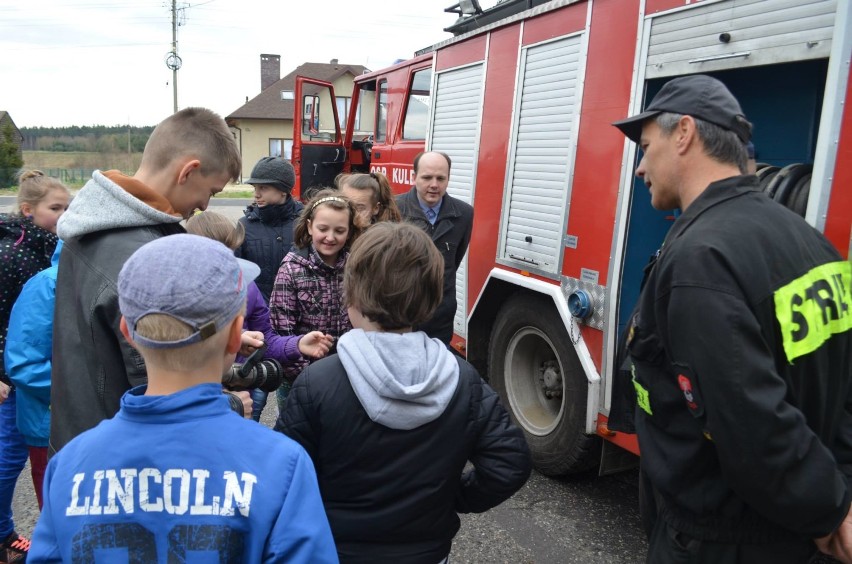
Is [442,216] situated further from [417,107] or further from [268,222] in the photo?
[417,107]

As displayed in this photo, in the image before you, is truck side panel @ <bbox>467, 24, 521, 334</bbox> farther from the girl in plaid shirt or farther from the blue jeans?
the blue jeans

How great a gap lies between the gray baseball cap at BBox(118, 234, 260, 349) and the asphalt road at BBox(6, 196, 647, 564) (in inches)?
95.7

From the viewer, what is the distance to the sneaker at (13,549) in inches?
116

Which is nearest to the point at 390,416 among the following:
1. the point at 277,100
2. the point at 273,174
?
the point at 273,174

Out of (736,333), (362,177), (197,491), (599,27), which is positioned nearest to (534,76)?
(599,27)

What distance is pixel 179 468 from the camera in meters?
1.12

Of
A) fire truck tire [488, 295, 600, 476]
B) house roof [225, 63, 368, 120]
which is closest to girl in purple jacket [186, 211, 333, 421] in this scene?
fire truck tire [488, 295, 600, 476]

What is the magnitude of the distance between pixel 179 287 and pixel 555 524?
2912mm

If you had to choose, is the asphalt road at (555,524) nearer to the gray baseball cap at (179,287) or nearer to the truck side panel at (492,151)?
the truck side panel at (492,151)

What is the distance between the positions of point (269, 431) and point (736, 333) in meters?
1.06

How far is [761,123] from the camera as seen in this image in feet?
10.5

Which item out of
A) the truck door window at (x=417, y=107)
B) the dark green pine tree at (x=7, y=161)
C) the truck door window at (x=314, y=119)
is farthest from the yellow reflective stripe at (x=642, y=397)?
the dark green pine tree at (x=7, y=161)

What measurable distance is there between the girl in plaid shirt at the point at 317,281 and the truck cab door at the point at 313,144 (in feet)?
18.9

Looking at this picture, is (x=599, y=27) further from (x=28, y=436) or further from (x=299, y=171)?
(x=299, y=171)
